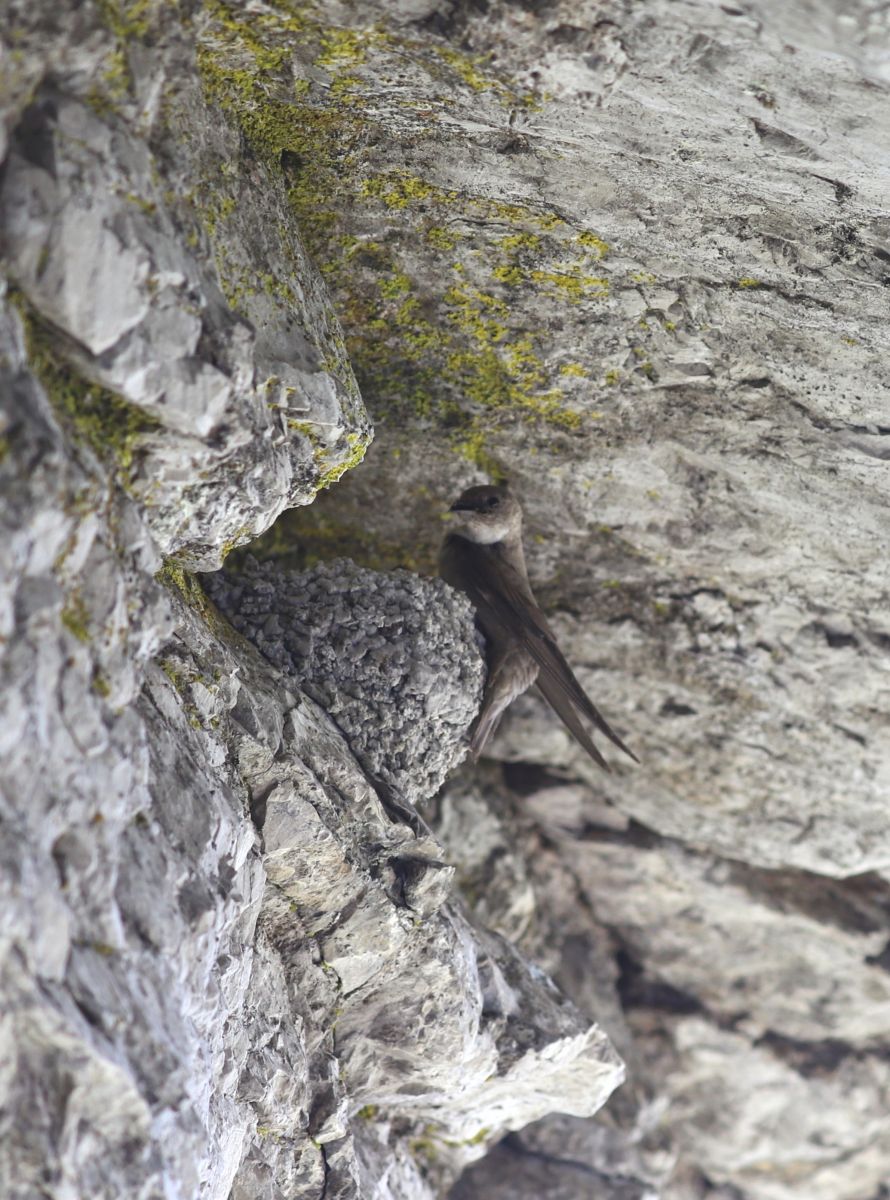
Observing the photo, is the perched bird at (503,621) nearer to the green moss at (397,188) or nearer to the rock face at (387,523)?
the rock face at (387,523)

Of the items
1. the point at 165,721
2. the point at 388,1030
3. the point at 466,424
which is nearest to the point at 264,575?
the point at 466,424

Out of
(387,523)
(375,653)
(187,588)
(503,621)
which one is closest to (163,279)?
(187,588)

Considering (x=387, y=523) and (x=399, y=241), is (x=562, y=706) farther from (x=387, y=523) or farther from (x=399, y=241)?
(x=399, y=241)

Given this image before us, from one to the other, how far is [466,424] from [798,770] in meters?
1.93

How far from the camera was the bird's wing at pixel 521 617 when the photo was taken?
385 centimetres

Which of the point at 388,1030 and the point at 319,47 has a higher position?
the point at 319,47

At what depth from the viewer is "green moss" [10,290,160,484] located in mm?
1995

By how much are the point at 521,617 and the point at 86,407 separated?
209 centimetres

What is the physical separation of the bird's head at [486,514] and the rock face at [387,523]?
0.31ft

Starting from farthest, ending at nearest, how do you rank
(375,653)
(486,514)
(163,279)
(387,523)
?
(387,523)
(486,514)
(375,653)
(163,279)

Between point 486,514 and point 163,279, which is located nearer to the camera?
point 163,279

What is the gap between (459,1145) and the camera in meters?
4.38

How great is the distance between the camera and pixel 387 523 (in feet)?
14.1

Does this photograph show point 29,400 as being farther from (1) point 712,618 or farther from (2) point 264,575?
(1) point 712,618
